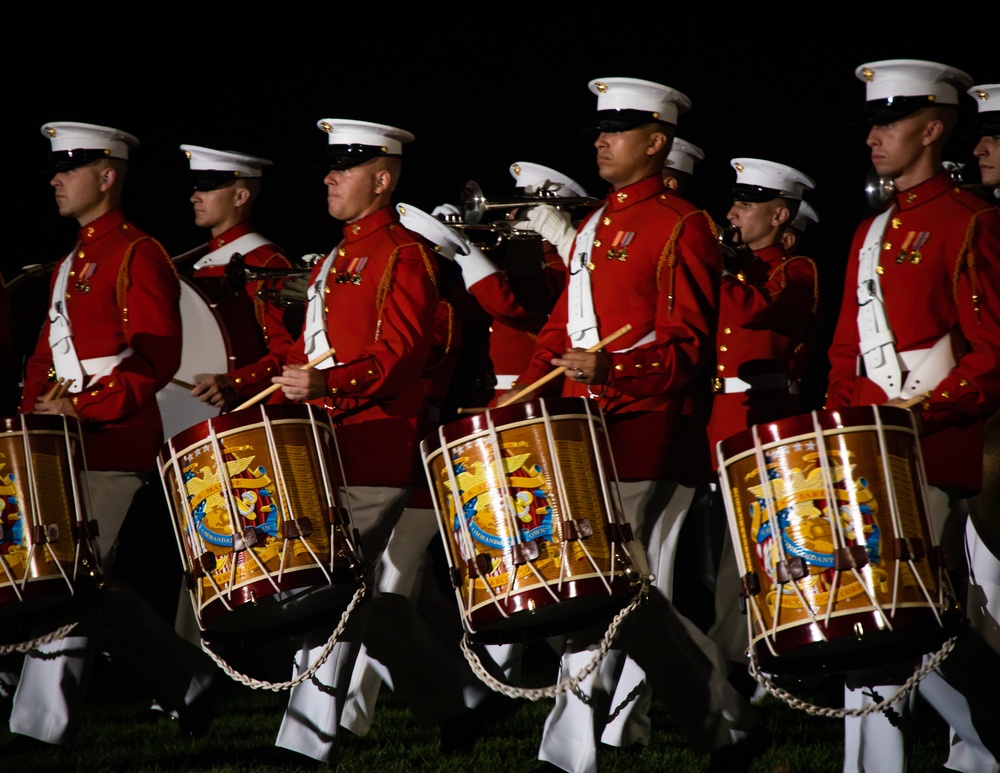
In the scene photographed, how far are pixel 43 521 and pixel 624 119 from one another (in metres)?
2.08

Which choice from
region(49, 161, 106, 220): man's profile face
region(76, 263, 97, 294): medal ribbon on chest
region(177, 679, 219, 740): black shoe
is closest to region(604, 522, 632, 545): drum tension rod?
region(177, 679, 219, 740): black shoe

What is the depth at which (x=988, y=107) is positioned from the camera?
4172mm

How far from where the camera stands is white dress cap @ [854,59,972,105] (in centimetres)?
375

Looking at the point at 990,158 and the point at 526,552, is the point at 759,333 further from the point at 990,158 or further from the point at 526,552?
the point at 526,552

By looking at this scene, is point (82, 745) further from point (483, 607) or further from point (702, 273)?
point (702, 273)

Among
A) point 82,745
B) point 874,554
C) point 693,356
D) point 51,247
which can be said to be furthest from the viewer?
point 51,247

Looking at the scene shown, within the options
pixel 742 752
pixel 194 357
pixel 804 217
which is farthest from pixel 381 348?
pixel 804 217

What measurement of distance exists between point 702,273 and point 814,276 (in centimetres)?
149

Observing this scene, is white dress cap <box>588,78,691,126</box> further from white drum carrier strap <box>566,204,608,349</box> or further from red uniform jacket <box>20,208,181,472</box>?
red uniform jacket <box>20,208,181,472</box>

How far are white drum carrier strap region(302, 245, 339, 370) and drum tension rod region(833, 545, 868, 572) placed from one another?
1.91 meters

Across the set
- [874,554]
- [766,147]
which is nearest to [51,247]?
[766,147]

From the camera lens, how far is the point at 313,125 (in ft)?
22.0

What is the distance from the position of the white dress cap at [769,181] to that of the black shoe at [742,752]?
93.8 inches

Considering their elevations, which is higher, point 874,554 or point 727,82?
point 727,82
